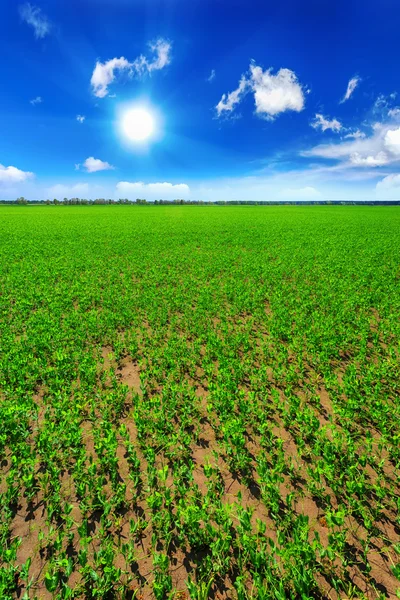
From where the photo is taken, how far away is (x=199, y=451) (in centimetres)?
490

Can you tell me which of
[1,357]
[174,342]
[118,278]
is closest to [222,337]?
[174,342]

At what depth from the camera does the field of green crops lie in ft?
10.6

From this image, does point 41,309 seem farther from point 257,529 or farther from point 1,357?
point 257,529

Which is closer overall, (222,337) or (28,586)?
(28,586)

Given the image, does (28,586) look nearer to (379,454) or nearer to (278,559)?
(278,559)

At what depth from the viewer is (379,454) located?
Result: 477cm

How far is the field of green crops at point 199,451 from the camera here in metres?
3.24

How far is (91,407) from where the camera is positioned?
5.83 m

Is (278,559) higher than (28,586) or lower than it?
lower

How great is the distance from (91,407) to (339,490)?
4.96m

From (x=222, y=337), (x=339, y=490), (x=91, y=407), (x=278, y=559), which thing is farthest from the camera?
(x=222, y=337)

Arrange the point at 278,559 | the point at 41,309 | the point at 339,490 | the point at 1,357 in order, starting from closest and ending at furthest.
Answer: the point at 278,559 → the point at 339,490 → the point at 1,357 → the point at 41,309

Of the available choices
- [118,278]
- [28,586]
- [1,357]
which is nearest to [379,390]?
A: [28,586]

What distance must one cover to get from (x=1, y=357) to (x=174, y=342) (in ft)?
16.5
